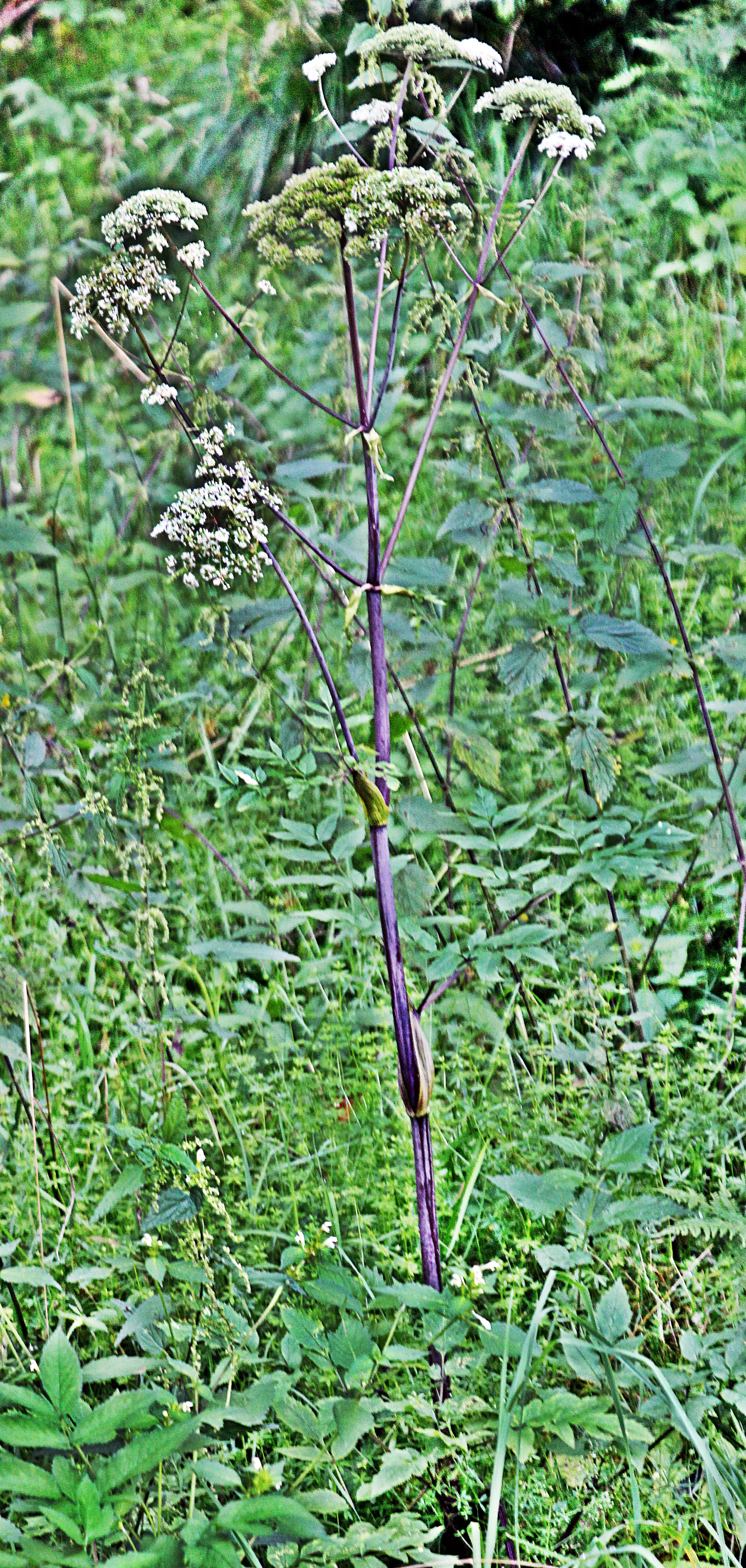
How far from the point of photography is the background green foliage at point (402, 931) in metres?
1.32

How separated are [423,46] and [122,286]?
0.44 metres

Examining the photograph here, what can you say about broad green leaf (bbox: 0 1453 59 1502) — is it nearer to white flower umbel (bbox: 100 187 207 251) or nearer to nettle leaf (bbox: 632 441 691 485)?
white flower umbel (bbox: 100 187 207 251)

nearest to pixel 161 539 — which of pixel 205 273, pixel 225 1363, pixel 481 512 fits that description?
pixel 205 273

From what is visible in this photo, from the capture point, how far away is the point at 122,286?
1.37 meters

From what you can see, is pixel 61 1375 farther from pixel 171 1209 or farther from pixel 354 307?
pixel 354 307

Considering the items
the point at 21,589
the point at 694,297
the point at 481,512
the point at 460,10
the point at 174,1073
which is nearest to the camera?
the point at 481,512

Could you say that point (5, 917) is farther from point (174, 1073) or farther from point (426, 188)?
point (426, 188)

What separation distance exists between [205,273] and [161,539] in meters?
0.73

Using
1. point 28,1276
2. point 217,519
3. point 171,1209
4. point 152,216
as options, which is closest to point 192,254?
point 152,216

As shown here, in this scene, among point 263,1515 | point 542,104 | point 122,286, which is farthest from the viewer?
point 542,104

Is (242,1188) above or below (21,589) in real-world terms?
below

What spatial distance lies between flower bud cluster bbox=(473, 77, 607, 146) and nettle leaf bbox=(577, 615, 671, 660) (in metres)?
0.58

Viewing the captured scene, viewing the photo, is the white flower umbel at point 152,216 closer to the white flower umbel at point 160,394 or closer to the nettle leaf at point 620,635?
the white flower umbel at point 160,394

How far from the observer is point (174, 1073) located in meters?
1.81
